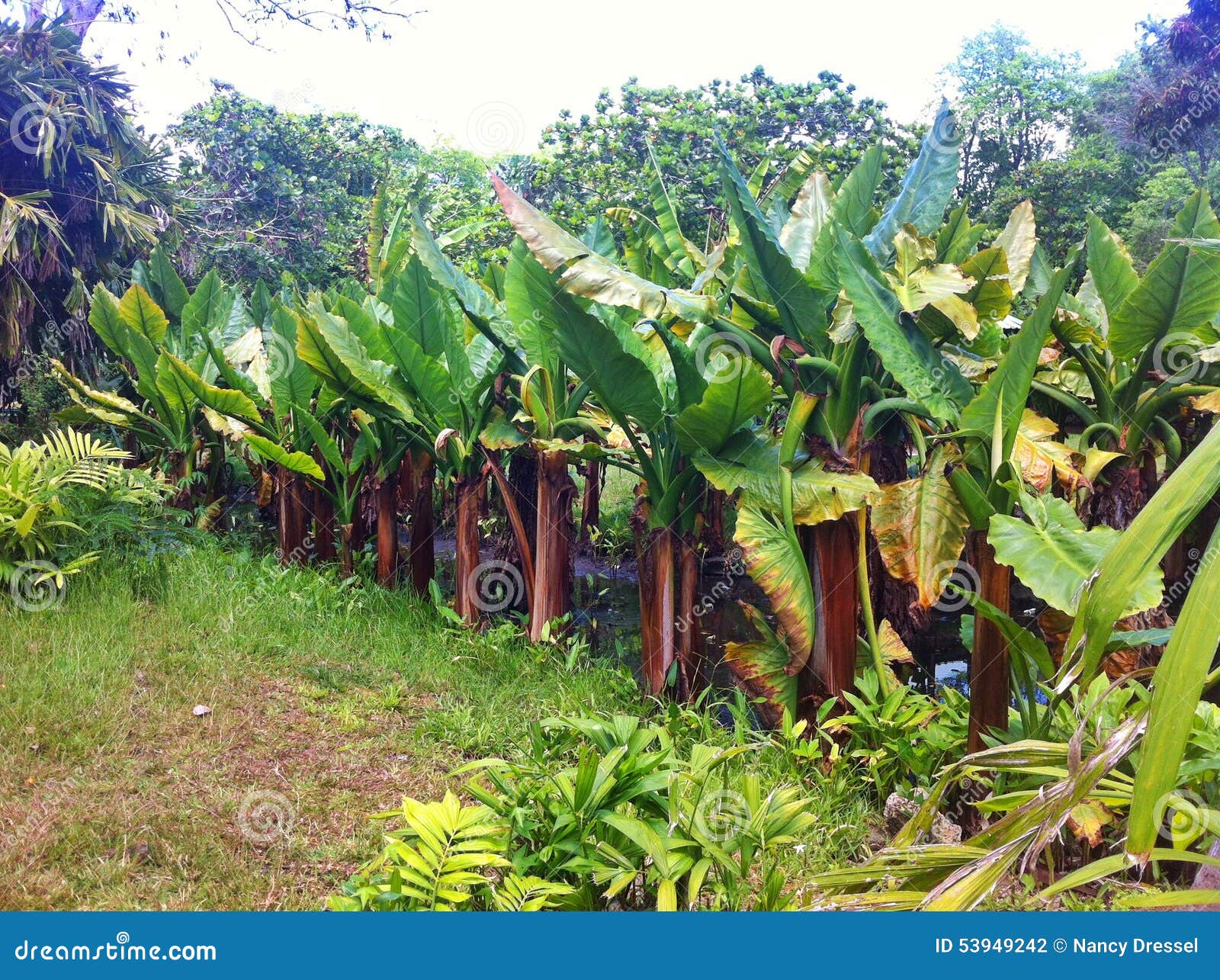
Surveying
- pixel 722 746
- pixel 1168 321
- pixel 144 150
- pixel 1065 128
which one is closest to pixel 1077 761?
pixel 722 746

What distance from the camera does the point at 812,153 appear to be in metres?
4.30

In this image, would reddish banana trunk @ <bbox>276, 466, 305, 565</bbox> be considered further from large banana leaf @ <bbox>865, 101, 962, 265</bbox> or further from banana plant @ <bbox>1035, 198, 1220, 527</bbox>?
banana plant @ <bbox>1035, 198, 1220, 527</bbox>

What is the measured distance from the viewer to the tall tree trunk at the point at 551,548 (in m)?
4.04

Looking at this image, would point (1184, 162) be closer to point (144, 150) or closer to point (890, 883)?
point (144, 150)

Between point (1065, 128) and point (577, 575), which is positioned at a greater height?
point (1065, 128)

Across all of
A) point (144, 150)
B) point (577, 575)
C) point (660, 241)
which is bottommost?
point (577, 575)

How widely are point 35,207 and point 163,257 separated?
5.65 ft

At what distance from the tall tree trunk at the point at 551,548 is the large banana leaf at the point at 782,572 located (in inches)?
46.6

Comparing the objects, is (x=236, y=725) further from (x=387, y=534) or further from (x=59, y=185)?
(x=59, y=185)

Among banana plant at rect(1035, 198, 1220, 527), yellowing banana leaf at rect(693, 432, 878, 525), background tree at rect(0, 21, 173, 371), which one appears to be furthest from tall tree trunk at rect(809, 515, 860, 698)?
background tree at rect(0, 21, 173, 371)

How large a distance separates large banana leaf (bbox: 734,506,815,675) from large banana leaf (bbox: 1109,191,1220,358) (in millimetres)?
1358

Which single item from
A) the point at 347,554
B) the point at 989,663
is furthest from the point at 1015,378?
the point at 347,554

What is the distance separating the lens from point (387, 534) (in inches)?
195

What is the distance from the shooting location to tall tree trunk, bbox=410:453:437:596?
16.0ft
